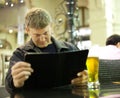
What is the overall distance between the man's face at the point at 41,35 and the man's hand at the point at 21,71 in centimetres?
52

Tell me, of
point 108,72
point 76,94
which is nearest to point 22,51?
point 108,72

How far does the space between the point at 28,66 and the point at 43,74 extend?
139 mm

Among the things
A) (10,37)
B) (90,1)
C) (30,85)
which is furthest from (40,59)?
(10,37)

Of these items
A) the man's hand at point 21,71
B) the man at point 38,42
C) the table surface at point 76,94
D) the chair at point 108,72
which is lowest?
the chair at point 108,72

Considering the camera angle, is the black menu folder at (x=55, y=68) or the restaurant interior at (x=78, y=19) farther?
the restaurant interior at (x=78, y=19)

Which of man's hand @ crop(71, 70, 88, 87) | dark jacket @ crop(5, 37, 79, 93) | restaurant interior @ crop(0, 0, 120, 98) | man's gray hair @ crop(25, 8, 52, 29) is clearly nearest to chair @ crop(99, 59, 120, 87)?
restaurant interior @ crop(0, 0, 120, 98)

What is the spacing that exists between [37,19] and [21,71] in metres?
0.53

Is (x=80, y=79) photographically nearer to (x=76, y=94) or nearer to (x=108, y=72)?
(x=108, y=72)

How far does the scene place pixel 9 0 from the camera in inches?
389

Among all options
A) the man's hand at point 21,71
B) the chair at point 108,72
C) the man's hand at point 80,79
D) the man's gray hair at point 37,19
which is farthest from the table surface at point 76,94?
the man's gray hair at point 37,19

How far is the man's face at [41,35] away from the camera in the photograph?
73.6 inches

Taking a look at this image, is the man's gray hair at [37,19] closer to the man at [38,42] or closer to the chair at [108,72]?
the man at [38,42]

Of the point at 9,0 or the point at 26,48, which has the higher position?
the point at 9,0

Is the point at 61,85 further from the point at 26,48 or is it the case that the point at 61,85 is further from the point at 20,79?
the point at 26,48
